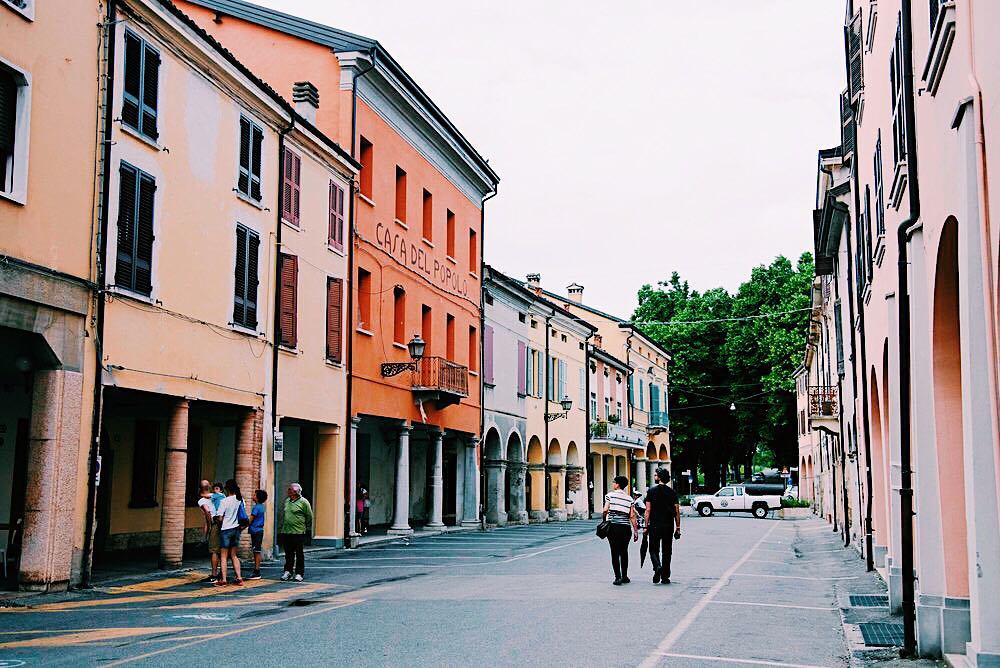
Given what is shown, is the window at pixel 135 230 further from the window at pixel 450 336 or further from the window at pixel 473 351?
the window at pixel 473 351

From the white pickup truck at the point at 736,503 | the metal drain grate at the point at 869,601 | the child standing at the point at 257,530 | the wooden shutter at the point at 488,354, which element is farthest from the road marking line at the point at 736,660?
the white pickup truck at the point at 736,503

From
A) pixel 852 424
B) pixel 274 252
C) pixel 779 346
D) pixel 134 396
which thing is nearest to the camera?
pixel 134 396

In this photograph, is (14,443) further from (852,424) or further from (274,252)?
(852,424)

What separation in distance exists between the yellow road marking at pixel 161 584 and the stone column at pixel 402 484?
1101 cm

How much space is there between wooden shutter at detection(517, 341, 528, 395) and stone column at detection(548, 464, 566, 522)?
5.84m

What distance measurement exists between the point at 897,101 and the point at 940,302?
3.27 metres

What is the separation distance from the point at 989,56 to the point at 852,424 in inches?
764

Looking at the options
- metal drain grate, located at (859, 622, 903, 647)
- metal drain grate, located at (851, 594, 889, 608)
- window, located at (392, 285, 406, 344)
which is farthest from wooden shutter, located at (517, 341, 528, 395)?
metal drain grate, located at (859, 622, 903, 647)

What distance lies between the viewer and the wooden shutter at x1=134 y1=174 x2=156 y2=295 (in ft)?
54.4

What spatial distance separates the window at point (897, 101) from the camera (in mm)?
11273

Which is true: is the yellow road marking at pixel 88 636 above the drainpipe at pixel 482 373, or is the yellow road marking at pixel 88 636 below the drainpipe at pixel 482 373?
below

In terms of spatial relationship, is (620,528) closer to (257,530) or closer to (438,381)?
(257,530)

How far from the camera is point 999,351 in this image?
683 centimetres

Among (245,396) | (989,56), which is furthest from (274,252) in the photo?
(989,56)
